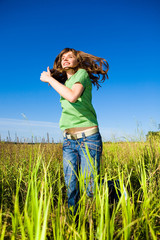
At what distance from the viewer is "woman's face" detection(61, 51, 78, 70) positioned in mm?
2387

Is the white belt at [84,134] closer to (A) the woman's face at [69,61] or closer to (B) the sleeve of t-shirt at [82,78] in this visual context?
(B) the sleeve of t-shirt at [82,78]

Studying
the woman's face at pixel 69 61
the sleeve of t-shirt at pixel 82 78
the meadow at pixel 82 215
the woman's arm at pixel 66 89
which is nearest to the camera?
the meadow at pixel 82 215

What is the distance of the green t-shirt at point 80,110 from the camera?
212cm

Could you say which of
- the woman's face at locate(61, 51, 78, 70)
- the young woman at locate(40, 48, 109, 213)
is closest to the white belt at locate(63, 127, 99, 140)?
the young woman at locate(40, 48, 109, 213)

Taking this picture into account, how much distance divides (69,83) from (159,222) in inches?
65.0

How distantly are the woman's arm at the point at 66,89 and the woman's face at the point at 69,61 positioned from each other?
384mm

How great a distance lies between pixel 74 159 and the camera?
2119 millimetres

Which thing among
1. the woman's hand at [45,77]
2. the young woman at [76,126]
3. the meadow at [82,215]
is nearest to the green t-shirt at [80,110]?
A: the young woman at [76,126]

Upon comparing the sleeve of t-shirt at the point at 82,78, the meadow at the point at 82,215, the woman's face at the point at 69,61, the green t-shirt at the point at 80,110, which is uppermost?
the woman's face at the point at 69,61

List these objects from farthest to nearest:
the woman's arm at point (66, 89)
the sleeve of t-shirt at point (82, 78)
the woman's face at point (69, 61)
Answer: the woman's face at point (69, 61), the sleeve of t-shirt at point (82, 78), the woman's arm at point (66, 89)

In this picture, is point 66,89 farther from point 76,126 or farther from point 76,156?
point 76,156

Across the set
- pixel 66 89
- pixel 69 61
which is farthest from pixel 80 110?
pixel 69 61

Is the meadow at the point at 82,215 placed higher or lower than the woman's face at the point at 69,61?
lower

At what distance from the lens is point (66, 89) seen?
1.94m
